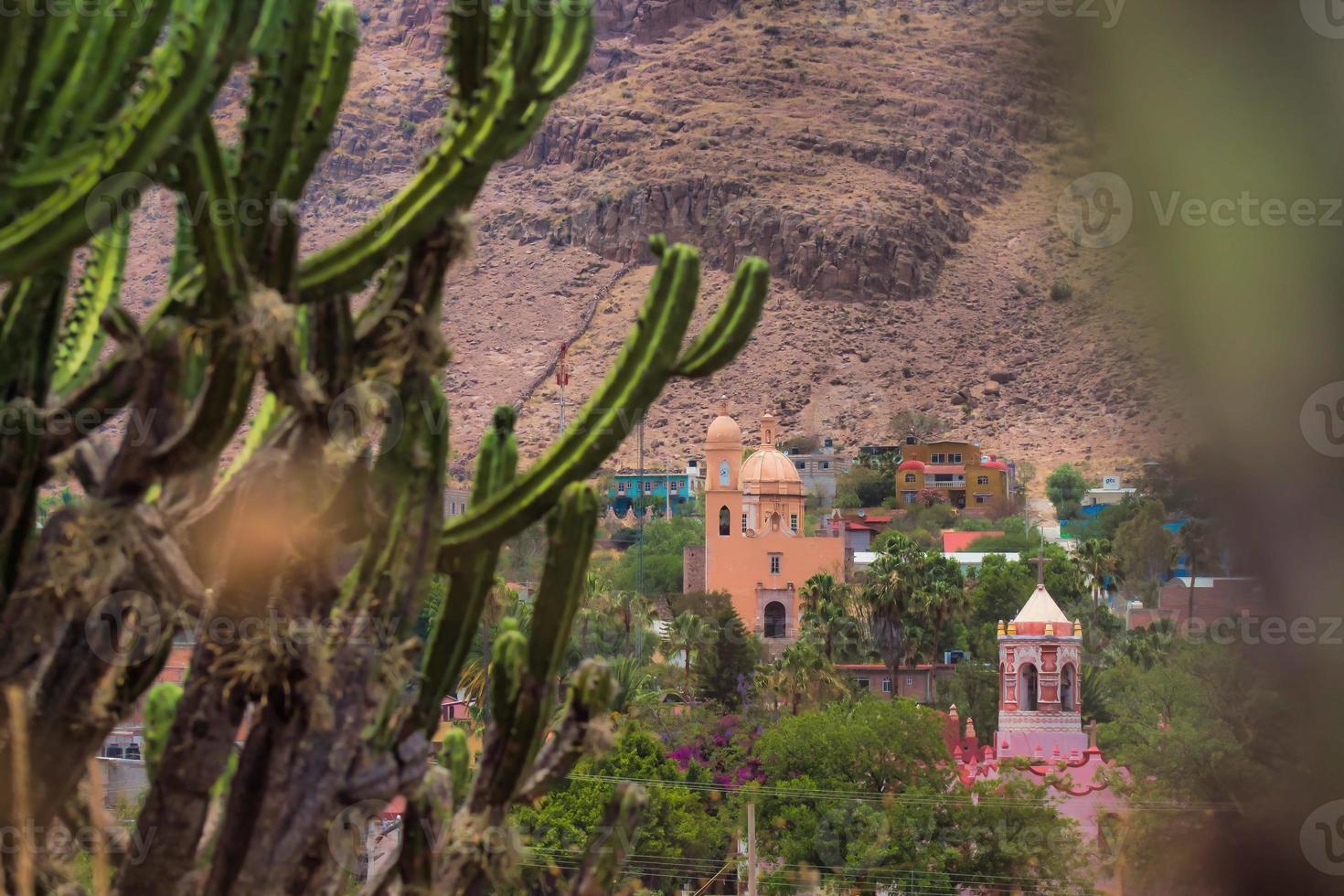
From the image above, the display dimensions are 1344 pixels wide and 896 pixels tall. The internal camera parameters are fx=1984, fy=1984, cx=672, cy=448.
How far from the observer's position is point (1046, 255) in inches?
6447

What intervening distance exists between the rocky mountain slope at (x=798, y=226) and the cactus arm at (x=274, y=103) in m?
126

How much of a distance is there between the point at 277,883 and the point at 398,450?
1476 mm

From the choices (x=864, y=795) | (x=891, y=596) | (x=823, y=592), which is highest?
(x=823, y=592)

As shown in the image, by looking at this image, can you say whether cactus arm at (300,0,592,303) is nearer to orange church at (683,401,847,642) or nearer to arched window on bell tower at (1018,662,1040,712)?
arched window on bell tower at (1018,662,1040,712)

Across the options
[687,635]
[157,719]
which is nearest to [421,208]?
[157,719]

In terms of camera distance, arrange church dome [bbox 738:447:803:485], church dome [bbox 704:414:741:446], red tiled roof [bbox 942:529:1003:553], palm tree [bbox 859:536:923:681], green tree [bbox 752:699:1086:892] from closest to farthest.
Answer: green tree [bbox 752:699:1086:892]
palm tree [bbox 859:536:923:681]
church dome [bbox 704:414:741:446]
church dome [bbox 738:447:803:485]
red tiled roof [bbox 942:529:1003:553]

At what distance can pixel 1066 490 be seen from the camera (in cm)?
12569

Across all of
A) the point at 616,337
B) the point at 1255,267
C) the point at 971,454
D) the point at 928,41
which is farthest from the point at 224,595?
the point at 928,41

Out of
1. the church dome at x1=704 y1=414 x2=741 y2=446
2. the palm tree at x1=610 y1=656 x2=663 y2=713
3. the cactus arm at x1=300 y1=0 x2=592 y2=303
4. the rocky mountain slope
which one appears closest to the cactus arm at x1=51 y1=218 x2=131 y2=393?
the cactus arm at x1=300 y1=0 x2=592 y2=303

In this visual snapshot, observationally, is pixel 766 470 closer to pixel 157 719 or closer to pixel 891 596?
pixel 891 596

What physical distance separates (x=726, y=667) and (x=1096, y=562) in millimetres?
21777

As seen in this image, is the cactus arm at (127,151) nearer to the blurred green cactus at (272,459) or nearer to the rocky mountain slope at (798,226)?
the blurred green cactus at (272,459)

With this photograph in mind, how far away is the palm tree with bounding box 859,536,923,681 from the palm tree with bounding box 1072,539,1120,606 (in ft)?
35.3

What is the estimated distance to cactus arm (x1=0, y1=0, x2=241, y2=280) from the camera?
18.3 feet
